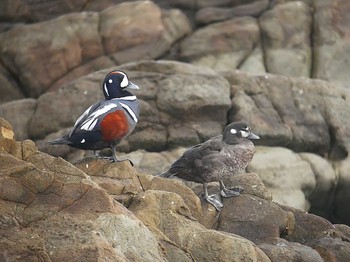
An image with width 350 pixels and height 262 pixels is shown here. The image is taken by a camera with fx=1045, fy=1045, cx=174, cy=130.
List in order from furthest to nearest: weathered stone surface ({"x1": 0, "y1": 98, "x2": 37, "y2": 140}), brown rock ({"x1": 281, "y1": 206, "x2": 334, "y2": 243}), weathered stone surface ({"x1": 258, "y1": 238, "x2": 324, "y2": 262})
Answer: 1. weathered stone surface ({"x1": 0, "y1": 98, "x2": 37, "y2": 140})
2. brown rock ({"x1": 281, "y1": 206, "x2": 334, "y2": 243})
3. weathered stone surface ({"x1": 258, "y1": 238, "x2": 324, "y2": 262})

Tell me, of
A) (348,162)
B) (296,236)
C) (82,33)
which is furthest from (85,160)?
(82,33)

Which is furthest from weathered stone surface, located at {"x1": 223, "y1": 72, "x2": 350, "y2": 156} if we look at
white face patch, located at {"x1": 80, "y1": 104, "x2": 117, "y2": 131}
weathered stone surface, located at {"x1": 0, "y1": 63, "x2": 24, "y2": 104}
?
white face patch, located at {"x1": 80, "y1": 104, "x2": 117, "y2": 131}

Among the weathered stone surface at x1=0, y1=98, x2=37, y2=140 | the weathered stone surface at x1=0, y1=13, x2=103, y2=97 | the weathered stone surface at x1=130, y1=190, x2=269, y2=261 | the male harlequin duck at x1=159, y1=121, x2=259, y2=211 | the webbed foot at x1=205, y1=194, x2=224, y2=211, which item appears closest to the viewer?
the weathered stone surface at x1=130, y1=190, x2=269, y2=261

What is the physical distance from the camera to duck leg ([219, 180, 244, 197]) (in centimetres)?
1228

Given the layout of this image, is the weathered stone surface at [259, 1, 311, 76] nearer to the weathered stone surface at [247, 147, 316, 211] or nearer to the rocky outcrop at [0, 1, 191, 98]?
the rocky outcrop at [0, 1, 191, 98]

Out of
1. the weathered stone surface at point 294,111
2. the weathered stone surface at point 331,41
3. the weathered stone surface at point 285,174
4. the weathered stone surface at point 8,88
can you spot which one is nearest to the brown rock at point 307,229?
the weathered stone surface at point 285,174

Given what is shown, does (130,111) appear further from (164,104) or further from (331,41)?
(331,41)

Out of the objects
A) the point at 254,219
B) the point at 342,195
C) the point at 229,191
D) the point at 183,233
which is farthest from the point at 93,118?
the point at 342,195

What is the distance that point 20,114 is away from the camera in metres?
→ 20.9

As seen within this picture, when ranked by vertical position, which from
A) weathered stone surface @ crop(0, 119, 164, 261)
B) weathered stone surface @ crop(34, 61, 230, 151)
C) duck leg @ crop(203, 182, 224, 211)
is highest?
weathered stone surface @ crop(0, 119, 164, 261)

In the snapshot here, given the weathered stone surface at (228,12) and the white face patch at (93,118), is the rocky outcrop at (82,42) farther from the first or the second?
the white face patch at (93,118)

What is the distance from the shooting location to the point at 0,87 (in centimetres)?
2548

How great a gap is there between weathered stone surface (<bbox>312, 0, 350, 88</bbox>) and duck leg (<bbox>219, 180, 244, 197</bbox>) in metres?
13.4

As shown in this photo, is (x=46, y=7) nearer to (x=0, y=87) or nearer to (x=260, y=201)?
(x=0, y=87)
